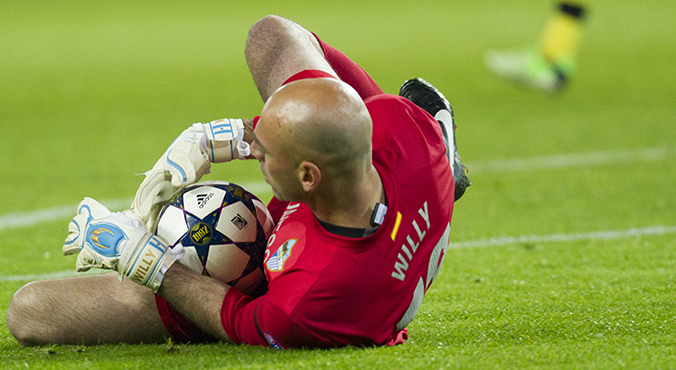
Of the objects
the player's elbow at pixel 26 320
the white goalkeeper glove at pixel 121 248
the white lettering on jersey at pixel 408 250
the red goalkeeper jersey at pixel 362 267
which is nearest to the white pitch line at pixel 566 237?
the red goalkeeper jersey at pixel 362 267

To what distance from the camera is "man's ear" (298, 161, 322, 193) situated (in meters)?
2.92

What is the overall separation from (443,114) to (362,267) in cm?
130

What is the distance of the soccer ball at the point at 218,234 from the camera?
3.50 meters

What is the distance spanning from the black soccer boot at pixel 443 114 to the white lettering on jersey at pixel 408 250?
543 millimetres

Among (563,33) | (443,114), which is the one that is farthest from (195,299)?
(563,33)

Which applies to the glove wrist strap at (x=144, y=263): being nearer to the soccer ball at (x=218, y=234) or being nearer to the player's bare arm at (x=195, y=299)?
the player's bare arm at (x=195, y=299)

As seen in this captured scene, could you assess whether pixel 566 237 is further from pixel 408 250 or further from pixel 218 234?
pixel 218 234

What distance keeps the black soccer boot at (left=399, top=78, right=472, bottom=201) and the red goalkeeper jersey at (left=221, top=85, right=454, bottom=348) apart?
41 centimetres

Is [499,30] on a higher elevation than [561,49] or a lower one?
lower

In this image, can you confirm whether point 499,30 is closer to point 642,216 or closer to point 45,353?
point 642,216

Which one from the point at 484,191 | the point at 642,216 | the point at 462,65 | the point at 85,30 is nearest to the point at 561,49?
the point at 462,65

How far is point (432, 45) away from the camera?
16.7m

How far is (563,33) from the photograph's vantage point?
37.6 feet

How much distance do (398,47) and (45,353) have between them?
13713 mm
